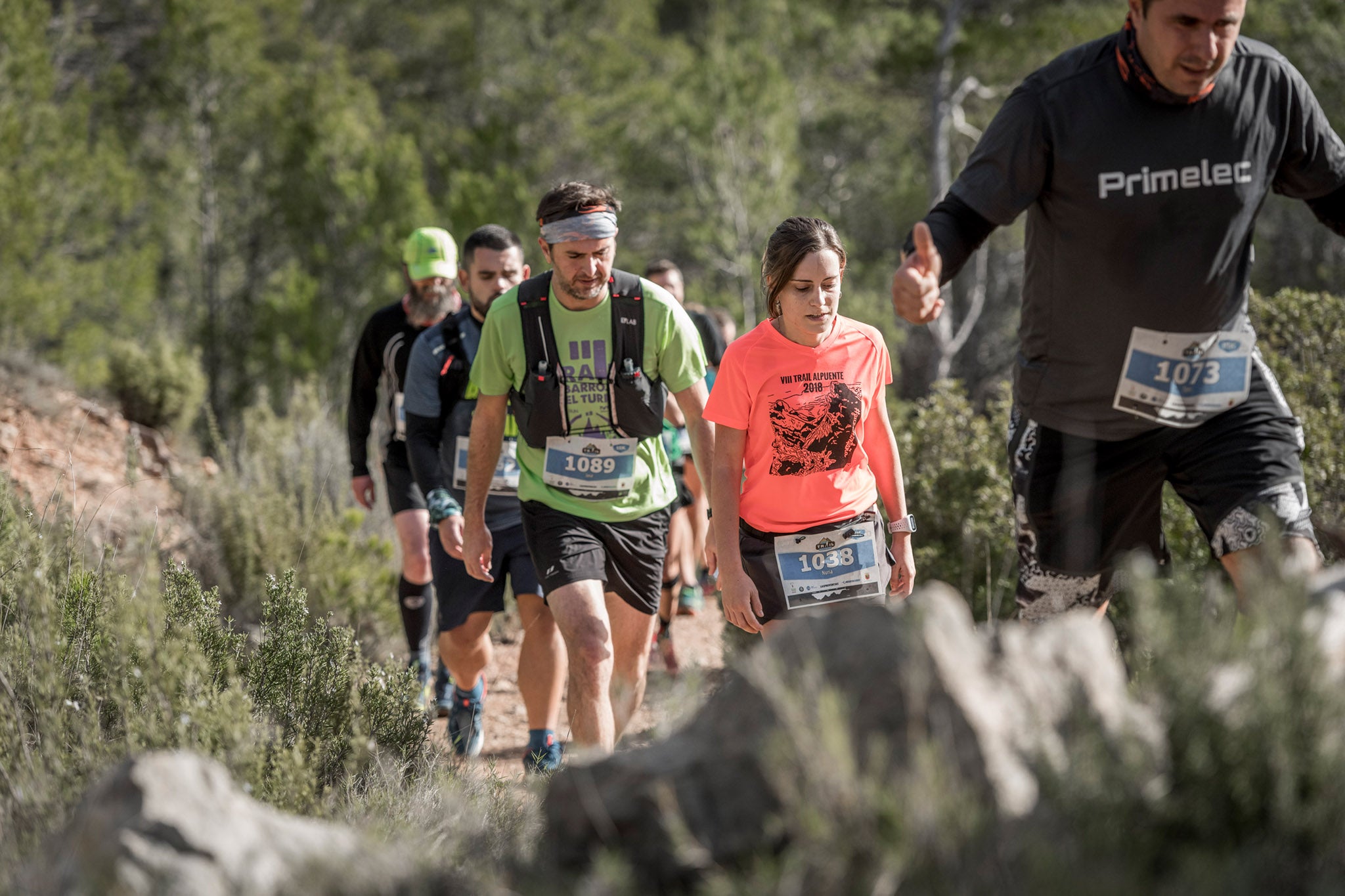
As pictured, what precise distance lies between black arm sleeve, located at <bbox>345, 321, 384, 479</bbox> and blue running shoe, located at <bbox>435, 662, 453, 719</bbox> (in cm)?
101

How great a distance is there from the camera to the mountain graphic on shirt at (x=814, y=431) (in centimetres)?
346

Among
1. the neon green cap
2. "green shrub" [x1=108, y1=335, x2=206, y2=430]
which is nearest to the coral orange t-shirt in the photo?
the neon green cap

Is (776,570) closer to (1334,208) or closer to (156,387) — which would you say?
(1334,208)

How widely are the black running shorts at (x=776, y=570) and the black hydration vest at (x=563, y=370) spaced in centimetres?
54

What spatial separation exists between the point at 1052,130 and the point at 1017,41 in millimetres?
12829

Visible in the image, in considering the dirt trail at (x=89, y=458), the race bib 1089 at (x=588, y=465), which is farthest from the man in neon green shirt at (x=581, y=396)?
the dirt trail at (x=89, y=458)

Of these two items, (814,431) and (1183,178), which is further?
(814,431)

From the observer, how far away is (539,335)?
3.76 m

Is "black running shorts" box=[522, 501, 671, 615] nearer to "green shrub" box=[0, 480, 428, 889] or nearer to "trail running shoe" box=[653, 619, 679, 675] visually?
"green shrub" box=[0, 480, 428, 889]

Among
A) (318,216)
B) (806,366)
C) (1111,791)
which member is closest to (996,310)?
(318,216)

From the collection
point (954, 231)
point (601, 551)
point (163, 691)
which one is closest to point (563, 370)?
point (601, 551)

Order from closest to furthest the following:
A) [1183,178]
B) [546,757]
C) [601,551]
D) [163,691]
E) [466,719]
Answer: [163,691] → [1183,178] → [601,551] → [546,757] → [466,719]

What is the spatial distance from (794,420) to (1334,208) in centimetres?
151

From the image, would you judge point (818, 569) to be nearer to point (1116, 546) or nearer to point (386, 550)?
point (1116, 546)
